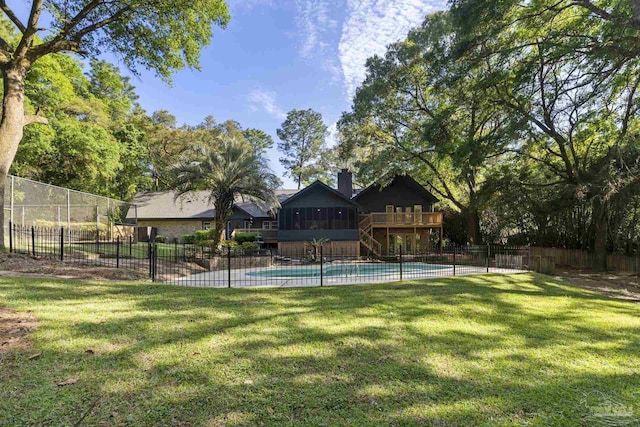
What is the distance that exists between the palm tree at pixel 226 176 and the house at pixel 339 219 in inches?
230

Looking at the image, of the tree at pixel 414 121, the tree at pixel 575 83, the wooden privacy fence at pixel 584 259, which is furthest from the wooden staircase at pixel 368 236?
the tree at pixel 575 83

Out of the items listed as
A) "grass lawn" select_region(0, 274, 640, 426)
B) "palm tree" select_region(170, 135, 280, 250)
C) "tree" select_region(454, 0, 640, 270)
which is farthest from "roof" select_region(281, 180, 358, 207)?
"grass lawn" select_region(0, 274, 640, 426)

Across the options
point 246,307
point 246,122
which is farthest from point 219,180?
point 246,122

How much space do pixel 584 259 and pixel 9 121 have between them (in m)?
26.8

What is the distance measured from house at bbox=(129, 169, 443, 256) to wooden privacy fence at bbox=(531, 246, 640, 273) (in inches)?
273

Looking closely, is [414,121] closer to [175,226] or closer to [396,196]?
[396,196]

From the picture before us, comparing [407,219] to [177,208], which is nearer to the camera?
[407,219]

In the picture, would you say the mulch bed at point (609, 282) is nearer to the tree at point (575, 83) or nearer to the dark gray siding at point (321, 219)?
the tree at point (575, 83)

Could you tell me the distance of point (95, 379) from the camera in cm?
311

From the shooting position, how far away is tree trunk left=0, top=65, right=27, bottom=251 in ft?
32.1

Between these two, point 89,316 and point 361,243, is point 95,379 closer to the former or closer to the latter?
point 89,316

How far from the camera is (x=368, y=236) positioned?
24469 mm

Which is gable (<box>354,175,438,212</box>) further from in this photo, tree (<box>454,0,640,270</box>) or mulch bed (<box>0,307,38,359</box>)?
mulch bed (<box>0,307,38,359</box>)

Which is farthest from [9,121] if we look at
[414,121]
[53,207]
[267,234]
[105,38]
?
[414,121]
